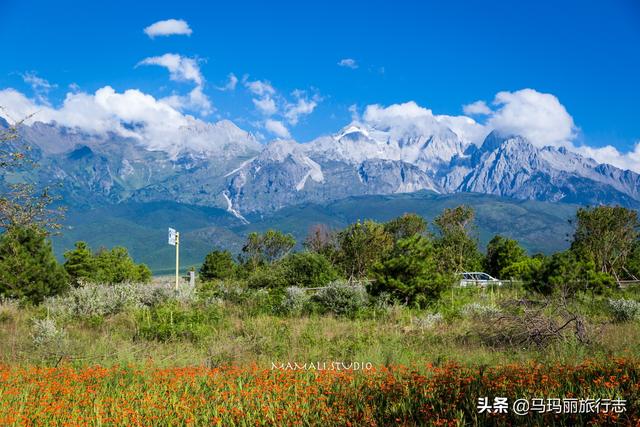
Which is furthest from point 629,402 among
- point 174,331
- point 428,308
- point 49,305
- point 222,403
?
point 49,305

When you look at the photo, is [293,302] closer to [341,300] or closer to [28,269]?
[341,300]

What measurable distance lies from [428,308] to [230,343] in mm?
8410

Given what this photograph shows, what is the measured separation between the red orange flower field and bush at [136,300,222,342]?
4.12 metres

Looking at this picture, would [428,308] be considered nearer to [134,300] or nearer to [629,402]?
[134,300]

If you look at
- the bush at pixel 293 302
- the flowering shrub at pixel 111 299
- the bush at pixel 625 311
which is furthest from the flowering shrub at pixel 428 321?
the flowering shrub at pixel 111 299

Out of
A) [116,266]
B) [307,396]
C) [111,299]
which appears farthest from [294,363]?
[116,266]

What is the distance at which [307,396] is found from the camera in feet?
18.6

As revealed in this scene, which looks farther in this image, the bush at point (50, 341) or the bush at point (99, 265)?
the bush at point (99, 265)

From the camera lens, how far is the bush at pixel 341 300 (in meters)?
15.6

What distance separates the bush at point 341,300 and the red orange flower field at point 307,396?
8.42m

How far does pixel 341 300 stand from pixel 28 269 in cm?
1210

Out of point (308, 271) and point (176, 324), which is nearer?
point (176, 324)

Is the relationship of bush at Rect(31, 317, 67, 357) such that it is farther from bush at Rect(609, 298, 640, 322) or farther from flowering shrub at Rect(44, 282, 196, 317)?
bush at Rect(609, 298, 640, 322)

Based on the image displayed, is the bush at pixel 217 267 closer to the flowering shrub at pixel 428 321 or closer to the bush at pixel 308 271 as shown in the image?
the bush at pixel 308 271
